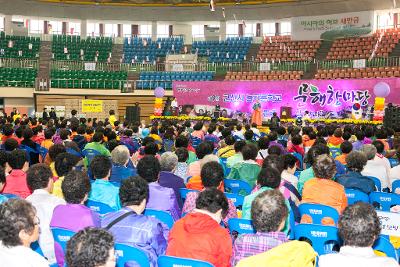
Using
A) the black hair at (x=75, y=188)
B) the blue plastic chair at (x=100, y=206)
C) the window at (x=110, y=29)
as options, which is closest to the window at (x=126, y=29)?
the window at (x=110, y=29)

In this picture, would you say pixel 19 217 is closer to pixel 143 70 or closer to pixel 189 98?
pixel 189 98

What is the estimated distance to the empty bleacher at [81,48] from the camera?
1355 inches

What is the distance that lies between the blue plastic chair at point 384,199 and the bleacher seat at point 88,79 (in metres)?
25.2

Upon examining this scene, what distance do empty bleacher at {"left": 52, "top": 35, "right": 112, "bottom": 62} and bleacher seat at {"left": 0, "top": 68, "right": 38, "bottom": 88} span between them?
119 inches

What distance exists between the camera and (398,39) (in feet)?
98.2

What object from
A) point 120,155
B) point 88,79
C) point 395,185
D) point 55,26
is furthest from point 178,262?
point 55,26

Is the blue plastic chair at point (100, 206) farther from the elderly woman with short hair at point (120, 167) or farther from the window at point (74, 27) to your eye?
the window at point (74, 27)

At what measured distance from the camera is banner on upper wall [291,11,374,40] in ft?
105

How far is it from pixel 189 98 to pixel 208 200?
24.9 m

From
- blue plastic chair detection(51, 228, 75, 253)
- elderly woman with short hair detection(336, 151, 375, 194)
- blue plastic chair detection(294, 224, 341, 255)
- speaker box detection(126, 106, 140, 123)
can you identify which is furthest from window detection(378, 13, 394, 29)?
blue plastic chair detection(51, 228, 75, 253)

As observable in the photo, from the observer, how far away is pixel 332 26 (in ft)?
109

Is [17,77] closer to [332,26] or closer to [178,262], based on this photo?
[332,26]

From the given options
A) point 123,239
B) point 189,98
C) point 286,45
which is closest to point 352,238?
point 123,239

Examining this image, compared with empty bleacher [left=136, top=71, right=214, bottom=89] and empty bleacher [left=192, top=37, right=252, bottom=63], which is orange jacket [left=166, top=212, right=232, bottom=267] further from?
empty bleacher [left=192, top=37, right=252, bottom=63]
